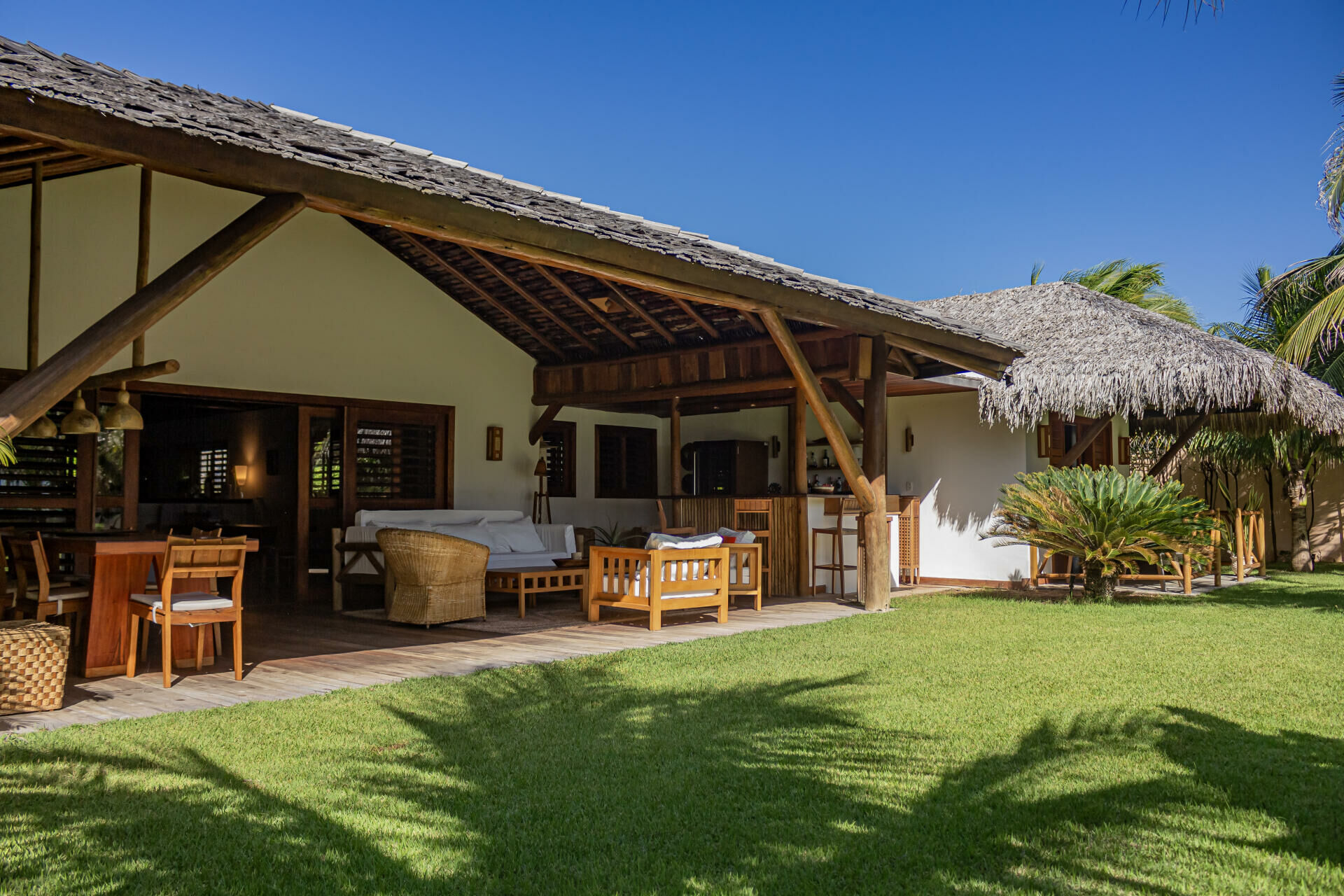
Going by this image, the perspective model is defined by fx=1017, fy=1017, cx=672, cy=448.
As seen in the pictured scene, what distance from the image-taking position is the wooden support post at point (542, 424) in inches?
485

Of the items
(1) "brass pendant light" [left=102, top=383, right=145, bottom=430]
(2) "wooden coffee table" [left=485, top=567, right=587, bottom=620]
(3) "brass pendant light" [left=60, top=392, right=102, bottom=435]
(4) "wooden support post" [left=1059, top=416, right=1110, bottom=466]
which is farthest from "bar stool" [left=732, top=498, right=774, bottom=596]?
(3) "brass pendant light" [left=60, top=392, right=102, bottom=435]

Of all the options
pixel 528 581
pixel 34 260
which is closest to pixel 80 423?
pixel 34 260

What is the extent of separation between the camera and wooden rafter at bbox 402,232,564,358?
10797mm

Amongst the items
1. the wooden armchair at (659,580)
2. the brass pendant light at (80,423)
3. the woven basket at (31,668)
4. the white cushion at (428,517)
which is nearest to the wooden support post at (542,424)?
the white cushion at (428,517)

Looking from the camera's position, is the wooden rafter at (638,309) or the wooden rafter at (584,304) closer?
the wooden rafter at (638,309)

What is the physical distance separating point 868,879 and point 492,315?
10.0m

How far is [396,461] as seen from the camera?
11.2 meters

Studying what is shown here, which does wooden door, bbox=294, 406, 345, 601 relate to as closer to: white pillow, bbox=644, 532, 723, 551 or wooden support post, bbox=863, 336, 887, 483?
white pillow, bbox=644, 532, 723, 551

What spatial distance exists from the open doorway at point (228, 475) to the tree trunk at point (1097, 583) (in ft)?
28.7

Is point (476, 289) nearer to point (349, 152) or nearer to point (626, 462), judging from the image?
point (626, 462)

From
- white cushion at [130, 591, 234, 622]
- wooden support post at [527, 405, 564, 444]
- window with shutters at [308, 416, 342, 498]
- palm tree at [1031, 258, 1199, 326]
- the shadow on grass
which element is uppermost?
palm tree at [1031, 258, 1199, 326]

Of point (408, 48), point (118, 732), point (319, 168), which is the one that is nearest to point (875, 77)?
point (408, 48)

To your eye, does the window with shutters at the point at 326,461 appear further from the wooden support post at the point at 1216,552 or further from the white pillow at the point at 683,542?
the wooden support post at the point at 1216,552

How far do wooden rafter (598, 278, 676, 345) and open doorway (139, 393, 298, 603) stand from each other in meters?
4.78
